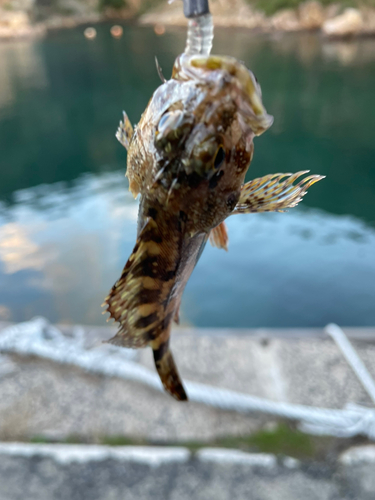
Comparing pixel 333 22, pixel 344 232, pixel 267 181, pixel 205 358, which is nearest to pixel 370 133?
pixel 344 232

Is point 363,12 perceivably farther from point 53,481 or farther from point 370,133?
point 53,481

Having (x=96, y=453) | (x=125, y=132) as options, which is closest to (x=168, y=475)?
(x=96, y=453)

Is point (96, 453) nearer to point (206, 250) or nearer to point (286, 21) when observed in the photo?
point (206, 250)

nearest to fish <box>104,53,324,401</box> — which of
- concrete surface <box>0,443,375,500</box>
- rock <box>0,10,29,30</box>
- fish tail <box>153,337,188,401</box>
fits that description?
fish tail <box>153,337,188,401</box>

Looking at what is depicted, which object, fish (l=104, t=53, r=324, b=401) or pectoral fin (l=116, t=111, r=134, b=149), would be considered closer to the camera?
fish (l=104, t=53, r=324, b=401)

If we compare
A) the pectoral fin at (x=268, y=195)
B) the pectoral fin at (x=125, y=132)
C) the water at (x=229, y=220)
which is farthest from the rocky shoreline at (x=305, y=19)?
the pectoral fin at (x=268, y=195)

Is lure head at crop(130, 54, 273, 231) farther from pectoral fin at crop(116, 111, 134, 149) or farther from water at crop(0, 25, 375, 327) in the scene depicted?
water at crop(0, 25, 375, 327)

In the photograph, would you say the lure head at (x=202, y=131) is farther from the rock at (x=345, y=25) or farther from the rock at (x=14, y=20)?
the rock at (x=14, y=20)
